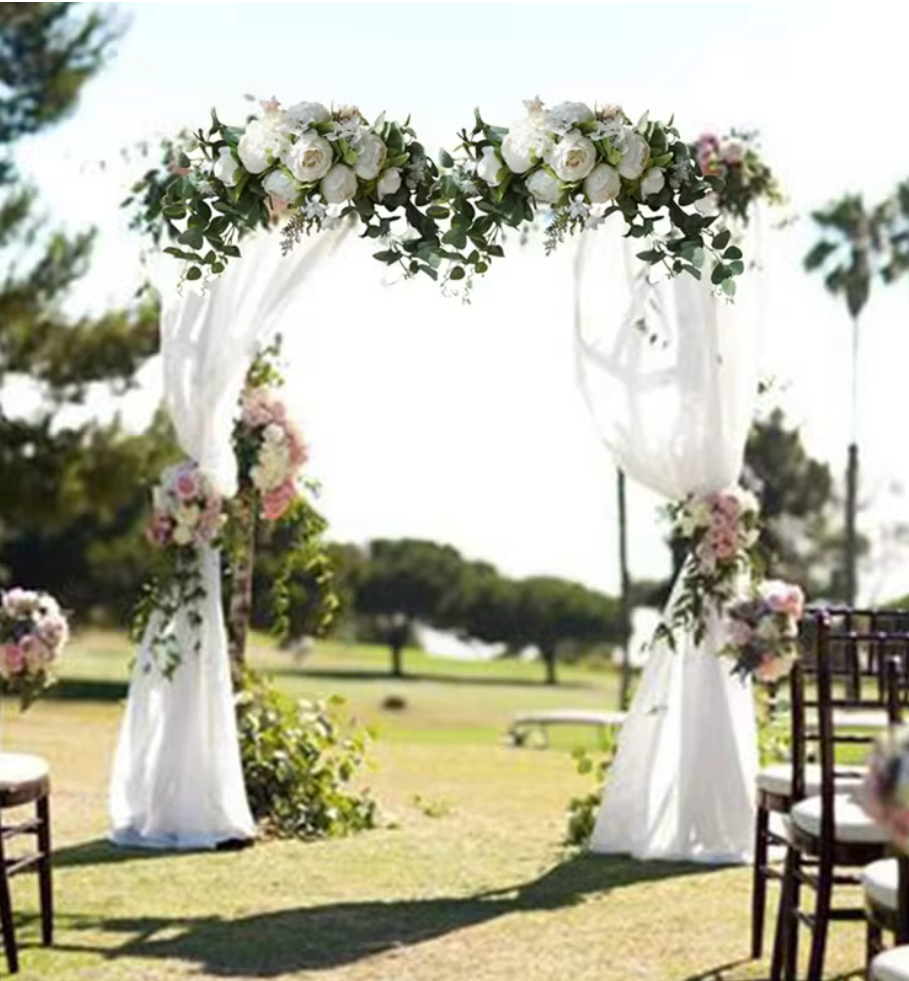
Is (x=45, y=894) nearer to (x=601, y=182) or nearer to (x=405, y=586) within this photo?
(x=601, y=182)

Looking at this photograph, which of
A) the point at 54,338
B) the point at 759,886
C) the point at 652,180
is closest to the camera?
the point at 652,180

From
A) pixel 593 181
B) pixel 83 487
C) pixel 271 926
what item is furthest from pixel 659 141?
pixel 83 487

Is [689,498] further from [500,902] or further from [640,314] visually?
[500,902]

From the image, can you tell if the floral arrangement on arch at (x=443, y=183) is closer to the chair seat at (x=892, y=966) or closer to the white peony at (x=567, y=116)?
the white peony at (x=567, y=116)

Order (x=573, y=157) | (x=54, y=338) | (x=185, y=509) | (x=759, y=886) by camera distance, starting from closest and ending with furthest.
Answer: (x=573, y=157), (x=759, y=886), (x=185, y=509), (x=54, y=338)

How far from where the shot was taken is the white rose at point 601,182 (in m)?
3.92

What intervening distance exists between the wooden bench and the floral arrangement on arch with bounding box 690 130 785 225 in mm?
2641

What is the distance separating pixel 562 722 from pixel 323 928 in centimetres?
796

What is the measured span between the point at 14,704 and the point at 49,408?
286 centimetres

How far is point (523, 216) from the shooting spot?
4062 millimetres

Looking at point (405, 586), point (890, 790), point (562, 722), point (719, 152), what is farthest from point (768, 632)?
point (405, 586)

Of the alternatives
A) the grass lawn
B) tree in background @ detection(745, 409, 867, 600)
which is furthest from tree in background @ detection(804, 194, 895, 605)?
the grass lawn

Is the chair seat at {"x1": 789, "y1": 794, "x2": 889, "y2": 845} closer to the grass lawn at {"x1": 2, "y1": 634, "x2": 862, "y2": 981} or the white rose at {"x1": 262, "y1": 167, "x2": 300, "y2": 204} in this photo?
the grass lawn at {"x1": 2, "y1": 634, "x2": 862, "y2": 981}

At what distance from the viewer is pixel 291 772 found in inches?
298
